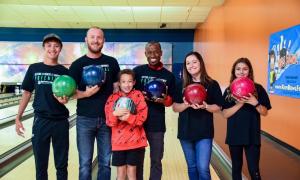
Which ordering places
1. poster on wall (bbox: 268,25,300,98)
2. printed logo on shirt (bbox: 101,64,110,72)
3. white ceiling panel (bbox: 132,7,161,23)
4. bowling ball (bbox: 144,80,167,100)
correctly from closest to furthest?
bowling ball (bbox: 144,80,167,100) → printed logo on shirt (bbox: 101,64,110,72) → poster on wall (bbox: 268,25,300,98) → white ceiling panel (bbox: 132,7,161,23)

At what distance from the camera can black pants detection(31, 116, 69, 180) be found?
2.21 meters

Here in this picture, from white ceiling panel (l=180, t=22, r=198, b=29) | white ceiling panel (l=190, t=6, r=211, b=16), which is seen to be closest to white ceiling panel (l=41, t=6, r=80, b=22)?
white ceiling panel (l=190, t=6, r=211, b=16)

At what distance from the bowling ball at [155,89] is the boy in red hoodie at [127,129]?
0.18 feet

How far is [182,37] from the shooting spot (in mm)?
12188

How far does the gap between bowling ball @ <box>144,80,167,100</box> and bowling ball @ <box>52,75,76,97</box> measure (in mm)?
485

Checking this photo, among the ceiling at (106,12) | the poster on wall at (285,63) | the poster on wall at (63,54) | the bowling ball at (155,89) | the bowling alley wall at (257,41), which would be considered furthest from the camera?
the poster on wall at (63,54)

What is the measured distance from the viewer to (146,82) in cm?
226

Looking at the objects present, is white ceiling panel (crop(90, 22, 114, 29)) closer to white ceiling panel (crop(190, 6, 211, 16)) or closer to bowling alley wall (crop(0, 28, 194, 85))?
bowling alley wall (crop(0, 28, 194, 85))

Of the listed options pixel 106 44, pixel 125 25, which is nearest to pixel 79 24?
pixel 106 44

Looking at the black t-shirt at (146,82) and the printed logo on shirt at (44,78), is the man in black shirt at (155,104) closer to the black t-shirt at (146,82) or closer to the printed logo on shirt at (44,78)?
the black t-shirt at (146,82)

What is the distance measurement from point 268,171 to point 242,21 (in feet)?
12.6

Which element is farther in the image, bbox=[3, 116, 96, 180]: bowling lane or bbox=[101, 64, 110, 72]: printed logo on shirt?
bbox=[3, 116, 96, 180]: bowling lane

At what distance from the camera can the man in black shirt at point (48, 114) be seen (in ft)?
7.24

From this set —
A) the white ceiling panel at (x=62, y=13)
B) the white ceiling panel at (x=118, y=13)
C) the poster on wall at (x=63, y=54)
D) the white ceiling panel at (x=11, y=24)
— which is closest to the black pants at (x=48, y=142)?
the white ceiling panel at (x=118, y=13)
